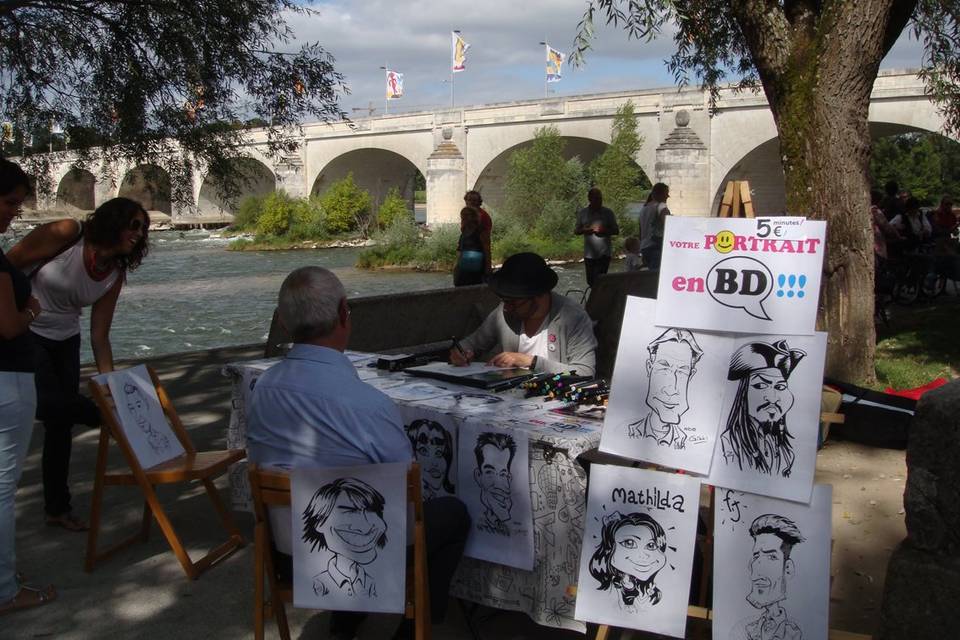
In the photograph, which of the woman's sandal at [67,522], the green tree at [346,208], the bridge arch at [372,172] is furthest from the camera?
the bridge arch at [372,172]

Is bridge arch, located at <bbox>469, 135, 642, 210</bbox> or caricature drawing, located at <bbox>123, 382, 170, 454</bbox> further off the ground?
bridge arch, located at <bbox>469, 135, 642, 210</bbox>

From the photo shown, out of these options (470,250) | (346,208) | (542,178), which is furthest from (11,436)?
(346,208)

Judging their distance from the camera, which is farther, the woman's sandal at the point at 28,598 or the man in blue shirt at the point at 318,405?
the woman's sandal at the point at 28,598

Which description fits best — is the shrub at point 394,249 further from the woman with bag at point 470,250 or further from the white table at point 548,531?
the white table at point 548,531

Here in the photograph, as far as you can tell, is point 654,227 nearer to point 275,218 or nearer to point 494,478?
point 494,478

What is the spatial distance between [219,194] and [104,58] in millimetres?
1548

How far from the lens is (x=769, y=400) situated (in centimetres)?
281

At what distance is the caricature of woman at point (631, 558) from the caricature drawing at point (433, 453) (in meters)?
0.65

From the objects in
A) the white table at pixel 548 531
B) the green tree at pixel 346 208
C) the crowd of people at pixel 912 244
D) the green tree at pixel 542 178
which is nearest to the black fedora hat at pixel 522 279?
the white table at pixel 548 531

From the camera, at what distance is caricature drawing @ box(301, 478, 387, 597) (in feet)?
9.00

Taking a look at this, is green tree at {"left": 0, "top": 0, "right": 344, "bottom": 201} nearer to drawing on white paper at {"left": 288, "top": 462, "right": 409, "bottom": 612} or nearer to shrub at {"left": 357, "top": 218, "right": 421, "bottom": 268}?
drawing on white paper at {"left": 288, "top": 462, "right": 409, "bottom": 612}

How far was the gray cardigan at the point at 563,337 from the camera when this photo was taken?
13.5 feet

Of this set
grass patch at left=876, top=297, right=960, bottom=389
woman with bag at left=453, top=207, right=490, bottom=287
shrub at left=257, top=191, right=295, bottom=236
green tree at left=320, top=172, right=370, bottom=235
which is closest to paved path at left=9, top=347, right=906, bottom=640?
grass patch at left=876, top=297, right=960, bottom=389

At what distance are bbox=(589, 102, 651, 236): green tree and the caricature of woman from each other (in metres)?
32.4
